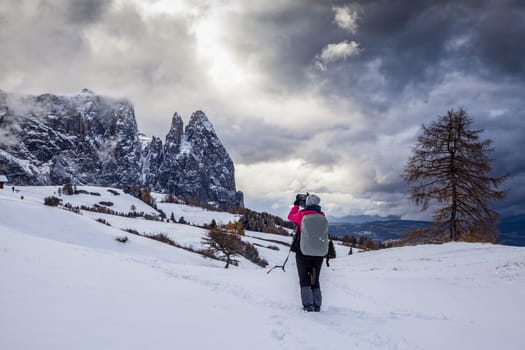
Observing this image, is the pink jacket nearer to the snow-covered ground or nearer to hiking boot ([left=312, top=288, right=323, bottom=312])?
hiking boot ([left=312, top=288, right=323, bottom=312])

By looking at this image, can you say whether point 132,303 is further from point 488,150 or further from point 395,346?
point 488,150

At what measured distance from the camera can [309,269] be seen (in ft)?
24.5

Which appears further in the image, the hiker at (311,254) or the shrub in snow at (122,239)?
the shrub in snow at (122,239)

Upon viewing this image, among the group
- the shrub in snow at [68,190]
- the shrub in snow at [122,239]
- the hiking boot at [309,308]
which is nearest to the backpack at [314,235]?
the hiking boot at [309,308]

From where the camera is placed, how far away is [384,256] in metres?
21.2

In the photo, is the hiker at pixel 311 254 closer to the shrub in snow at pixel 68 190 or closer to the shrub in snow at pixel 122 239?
the shrub in snow at pixel 122 239

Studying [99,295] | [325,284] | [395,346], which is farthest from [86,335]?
[325,284]

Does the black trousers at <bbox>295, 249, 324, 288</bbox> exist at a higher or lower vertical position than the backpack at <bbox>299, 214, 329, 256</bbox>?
lower

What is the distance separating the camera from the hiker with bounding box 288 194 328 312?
23.6ft

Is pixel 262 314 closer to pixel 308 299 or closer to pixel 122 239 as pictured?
pixel 308 299

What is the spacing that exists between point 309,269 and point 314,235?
0.84 metres

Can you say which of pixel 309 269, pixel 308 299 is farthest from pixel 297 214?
pixel 308 299

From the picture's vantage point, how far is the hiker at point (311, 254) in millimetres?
7203

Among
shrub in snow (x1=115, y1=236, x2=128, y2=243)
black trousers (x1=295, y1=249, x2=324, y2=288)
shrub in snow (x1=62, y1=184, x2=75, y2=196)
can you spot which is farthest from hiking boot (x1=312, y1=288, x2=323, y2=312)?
shrub in snow (x1=62, y1=184, x2=75, y2=196)
